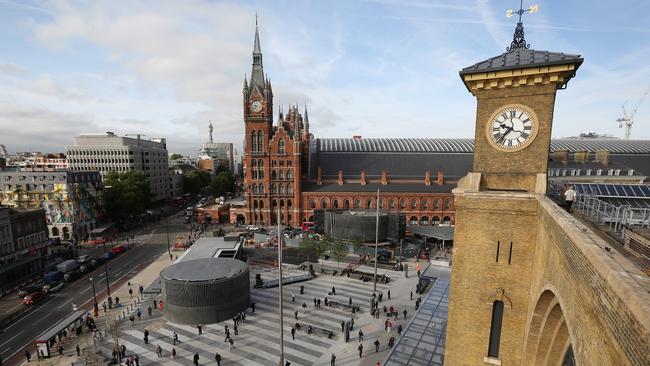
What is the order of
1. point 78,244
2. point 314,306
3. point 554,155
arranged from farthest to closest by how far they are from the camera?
point 554,155 → point 78,244 → point 314,306

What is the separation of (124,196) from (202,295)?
45448mm

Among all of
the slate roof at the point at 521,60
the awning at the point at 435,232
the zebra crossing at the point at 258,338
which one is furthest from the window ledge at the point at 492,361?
the awning at the point at 435,232

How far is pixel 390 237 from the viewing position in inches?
1893

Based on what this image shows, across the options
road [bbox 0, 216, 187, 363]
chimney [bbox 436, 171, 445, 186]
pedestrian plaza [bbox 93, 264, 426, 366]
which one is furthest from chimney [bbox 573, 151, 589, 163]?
road [bbox 0, 216, 187, 363]

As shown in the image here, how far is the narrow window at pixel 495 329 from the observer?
11.6m

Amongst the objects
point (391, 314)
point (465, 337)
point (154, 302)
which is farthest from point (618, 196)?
point (154, 302)

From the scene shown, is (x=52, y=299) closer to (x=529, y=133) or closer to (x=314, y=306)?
(x=314, y=306)

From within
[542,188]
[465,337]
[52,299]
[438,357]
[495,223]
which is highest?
[542,188]

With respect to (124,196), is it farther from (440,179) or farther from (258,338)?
(440,179)

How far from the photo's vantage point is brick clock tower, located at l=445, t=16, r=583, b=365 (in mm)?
10805

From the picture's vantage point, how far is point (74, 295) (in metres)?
33.0

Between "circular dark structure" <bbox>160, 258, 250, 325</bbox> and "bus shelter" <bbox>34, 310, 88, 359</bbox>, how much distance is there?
6.35 metres

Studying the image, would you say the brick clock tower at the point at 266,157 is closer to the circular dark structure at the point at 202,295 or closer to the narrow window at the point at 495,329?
the circular dark structure at the point at 202,295

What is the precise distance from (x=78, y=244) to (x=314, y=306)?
4447 centimetres
